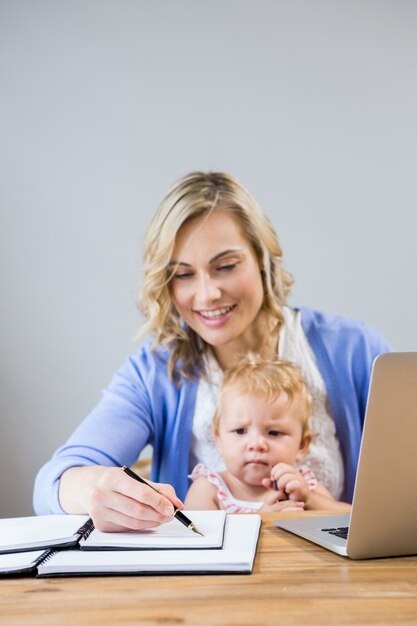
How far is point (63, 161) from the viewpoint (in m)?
3.28

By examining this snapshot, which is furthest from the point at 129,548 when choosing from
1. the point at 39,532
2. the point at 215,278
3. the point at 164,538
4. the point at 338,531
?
the point at 215,278

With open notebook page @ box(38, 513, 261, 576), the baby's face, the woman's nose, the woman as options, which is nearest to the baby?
the baby's face

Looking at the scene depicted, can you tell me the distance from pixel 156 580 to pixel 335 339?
138 centimetres

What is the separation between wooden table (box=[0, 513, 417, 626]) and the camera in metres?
0.79

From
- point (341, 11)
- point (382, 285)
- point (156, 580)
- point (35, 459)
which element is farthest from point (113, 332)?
point (156, 580)

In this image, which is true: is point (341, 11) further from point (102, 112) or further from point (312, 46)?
point (102, 112)

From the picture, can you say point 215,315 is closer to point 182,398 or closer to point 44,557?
point 182,398

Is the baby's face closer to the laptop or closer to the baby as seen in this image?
the baby

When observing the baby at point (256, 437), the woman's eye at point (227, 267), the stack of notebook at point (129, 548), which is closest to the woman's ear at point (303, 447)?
the baby at point (256, 437)

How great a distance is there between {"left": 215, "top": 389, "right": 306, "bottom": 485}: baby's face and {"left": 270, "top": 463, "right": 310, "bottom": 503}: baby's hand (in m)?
0.23

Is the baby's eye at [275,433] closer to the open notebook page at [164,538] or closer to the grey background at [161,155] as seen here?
the open notebook page at [164,538]

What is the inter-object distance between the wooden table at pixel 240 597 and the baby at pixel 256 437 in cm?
94

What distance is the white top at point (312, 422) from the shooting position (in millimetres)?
2105

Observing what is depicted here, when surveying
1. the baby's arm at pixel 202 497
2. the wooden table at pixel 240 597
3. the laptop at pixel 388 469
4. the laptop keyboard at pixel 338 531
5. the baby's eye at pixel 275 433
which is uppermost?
the laptop at pixel 388 469
